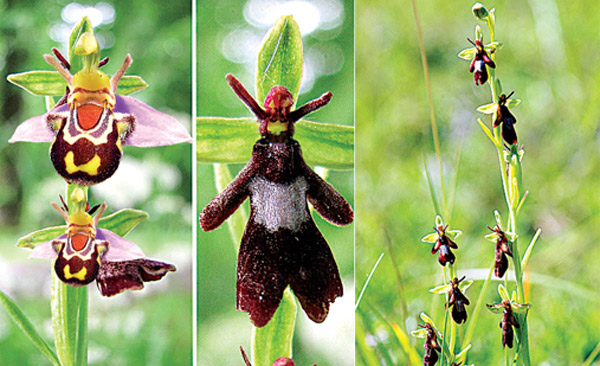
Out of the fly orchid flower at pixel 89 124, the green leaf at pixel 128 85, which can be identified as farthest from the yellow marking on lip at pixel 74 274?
the green leaf at pixel 128 85

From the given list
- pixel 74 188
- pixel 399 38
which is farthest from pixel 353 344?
pixel 399 38

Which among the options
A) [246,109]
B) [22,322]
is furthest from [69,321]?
[246,109]

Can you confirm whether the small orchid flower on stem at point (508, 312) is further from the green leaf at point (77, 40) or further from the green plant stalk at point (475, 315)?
the green leaf at point (77, 40)

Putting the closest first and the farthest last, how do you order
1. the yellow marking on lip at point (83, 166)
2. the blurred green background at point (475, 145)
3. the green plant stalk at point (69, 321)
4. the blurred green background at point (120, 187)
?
the yellow marking on lip at point (83, 166) → the green plant stalk at point (69, 321) → the blurred green background at point (120, 187) → the blurred green background at point (475, 145)

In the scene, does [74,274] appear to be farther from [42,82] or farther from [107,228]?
[42,82]

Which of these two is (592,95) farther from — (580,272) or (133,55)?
(133,55)
